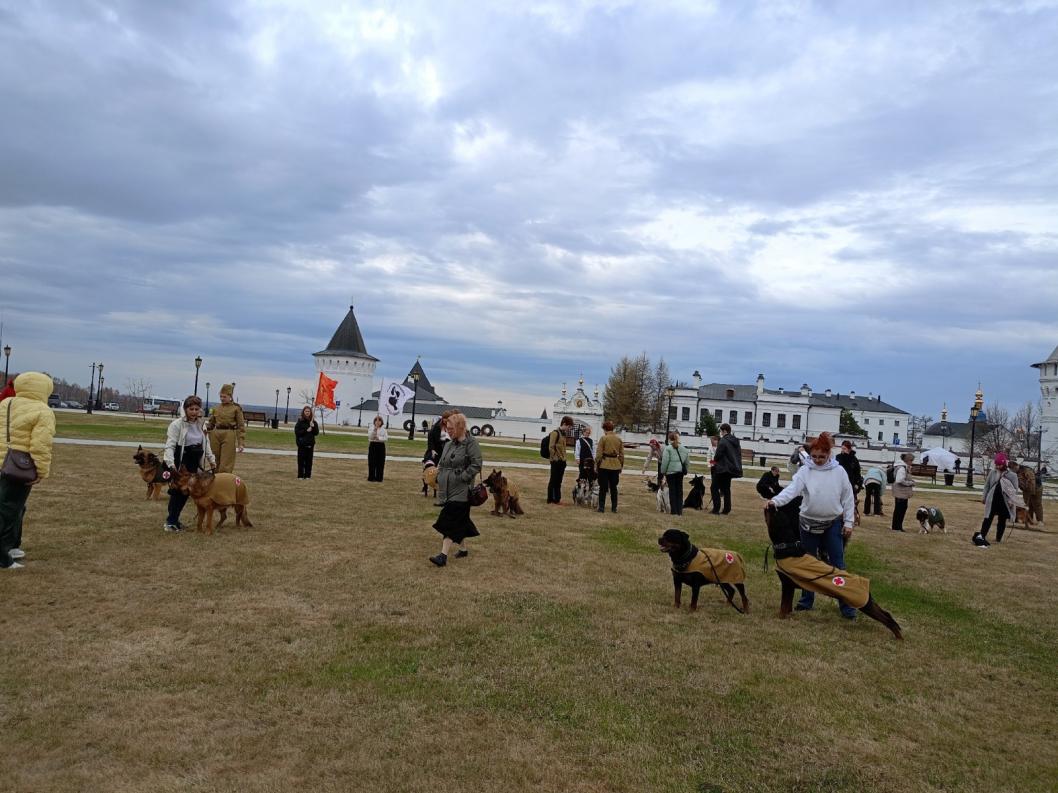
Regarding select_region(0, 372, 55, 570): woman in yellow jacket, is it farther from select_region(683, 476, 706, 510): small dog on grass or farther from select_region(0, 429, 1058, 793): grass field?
select_region(683, 476, 706, 510): small dog on grass

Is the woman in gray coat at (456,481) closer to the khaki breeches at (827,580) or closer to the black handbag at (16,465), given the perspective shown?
the khaki breeches at (827,580)

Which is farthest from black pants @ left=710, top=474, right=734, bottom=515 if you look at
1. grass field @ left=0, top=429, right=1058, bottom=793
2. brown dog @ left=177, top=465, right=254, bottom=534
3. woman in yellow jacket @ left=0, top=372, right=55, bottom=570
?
woman in yellow jacket @ left=0, top=372, right=55, bottom=570

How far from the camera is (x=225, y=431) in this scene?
12070 millimetres

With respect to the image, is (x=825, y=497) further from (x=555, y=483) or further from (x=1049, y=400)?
(x=1049, y=400)

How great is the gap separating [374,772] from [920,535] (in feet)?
46.1

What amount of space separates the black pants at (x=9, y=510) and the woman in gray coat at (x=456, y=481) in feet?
13.9

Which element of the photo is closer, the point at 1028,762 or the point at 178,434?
the point at 1028,762

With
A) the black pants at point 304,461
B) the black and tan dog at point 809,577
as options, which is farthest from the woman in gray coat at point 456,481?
the black pants at point 304,461

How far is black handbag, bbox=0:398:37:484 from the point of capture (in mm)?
7121

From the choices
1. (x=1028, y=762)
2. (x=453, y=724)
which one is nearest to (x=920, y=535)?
(x=1028, y=762)

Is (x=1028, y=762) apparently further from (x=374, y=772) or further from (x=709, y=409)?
(x=709, y=409)

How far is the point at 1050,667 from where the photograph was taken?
6.48 metres

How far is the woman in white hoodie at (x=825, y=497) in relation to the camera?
7.39 m

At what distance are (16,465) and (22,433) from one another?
1.02 ft
